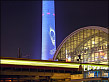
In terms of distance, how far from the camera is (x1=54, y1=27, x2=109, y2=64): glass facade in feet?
185

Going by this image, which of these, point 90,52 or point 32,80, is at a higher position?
point 90,52

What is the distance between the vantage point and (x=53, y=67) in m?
38.0

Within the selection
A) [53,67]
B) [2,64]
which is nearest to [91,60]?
[53,67]

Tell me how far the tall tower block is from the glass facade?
21.0 meters

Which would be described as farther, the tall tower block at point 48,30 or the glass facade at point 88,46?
the tall tower block at point 48,30

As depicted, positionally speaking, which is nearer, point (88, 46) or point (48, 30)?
point (88, 46)

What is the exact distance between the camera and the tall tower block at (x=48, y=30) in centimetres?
A: 9031

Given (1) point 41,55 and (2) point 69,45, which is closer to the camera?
(2) point 69,45

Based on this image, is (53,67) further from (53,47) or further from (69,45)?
(53,47)

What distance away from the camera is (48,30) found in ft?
304

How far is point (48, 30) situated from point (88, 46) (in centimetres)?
3391

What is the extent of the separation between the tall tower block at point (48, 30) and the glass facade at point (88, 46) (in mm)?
20965

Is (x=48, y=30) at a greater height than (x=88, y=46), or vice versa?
(x=48, y=30)

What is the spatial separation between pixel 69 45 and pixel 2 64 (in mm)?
36548
